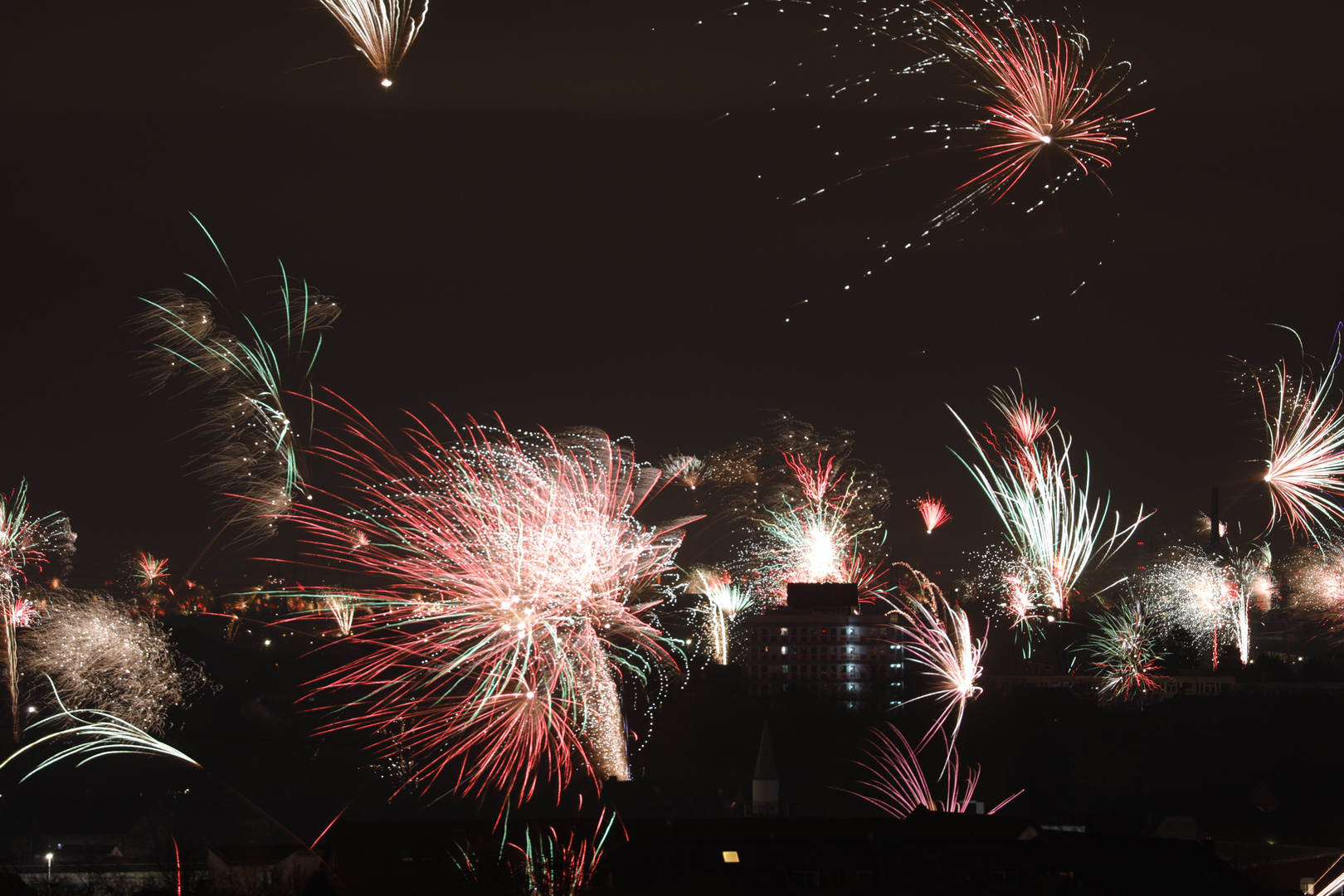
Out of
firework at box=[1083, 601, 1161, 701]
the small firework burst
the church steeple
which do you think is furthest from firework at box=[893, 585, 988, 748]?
the church steeple

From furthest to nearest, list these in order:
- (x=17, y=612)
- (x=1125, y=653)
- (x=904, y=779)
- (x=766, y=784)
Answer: (x=1125, y=653) → (x=904, y=779) → (x=766, y=784) → (x=17, y=612)

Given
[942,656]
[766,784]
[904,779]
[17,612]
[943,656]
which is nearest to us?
[17,612]

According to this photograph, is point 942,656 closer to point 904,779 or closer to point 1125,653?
point 904,779

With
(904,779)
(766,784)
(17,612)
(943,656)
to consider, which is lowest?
(766,784)

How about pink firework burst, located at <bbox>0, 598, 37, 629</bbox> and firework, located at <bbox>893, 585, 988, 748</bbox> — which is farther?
firework, located at <bbox>893, 585, 988, 748</bbox>

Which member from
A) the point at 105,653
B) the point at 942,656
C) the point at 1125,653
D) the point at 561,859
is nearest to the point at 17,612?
the point at 105,653

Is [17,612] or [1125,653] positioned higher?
[1125,653]

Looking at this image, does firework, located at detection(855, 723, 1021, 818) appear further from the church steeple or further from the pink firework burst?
the pink firework burst
